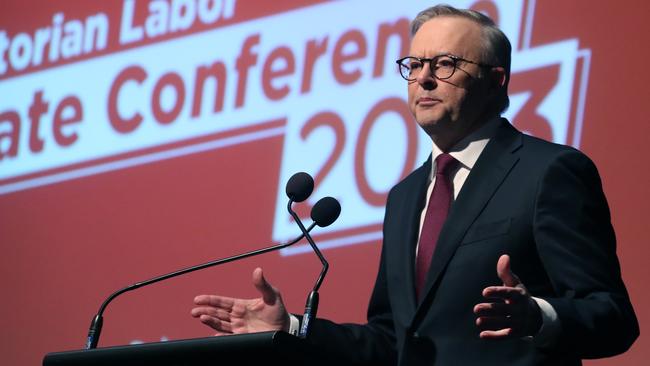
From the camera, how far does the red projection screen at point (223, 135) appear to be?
3.59 metres

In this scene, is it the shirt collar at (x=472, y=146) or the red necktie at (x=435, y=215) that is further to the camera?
the shirt collar at (x=472, y=146)

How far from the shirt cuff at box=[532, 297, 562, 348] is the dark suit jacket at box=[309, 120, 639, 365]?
0.02 metres

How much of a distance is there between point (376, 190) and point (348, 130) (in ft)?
0.83

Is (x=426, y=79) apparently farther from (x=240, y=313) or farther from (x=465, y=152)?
(x=240, y=313)

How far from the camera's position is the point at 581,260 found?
226 cm

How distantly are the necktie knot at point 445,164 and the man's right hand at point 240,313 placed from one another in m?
0.47

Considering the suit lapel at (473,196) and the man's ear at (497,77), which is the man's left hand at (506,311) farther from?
the man's ear at (497,77)

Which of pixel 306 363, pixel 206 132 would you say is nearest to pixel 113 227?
pixel 206 132

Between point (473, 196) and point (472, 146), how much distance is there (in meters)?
0.18

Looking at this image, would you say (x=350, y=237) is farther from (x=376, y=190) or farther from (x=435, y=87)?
(x=435, y=87)

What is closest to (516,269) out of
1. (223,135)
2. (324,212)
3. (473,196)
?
(473,196)

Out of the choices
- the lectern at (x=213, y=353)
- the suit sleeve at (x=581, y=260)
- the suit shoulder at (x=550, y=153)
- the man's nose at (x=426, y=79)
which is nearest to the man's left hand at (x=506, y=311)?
the suit sleeve at (x=581, y=260)

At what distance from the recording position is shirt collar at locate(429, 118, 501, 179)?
2.56 m

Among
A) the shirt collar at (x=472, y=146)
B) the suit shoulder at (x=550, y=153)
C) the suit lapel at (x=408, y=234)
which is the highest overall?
the shirt collar at (x=472, y=146)
